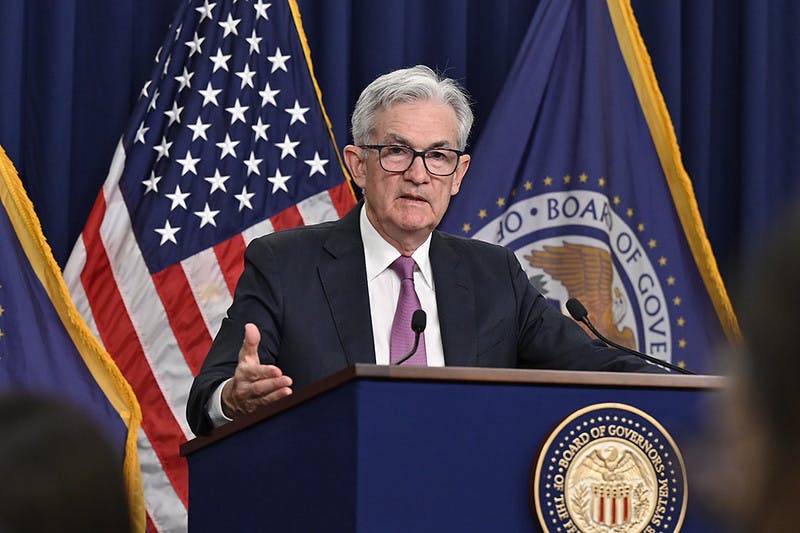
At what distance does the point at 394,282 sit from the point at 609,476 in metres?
1.24

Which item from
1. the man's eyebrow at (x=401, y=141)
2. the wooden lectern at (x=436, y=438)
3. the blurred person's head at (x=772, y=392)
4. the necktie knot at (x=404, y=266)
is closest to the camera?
the blurred person's head at (x=772, y=392)

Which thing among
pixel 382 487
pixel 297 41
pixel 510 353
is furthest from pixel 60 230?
pixel 382 487

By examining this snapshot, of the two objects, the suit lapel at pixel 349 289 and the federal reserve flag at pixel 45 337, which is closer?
the suit lapel at pixel 349 289

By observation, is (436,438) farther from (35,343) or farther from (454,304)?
Result: (35,343)

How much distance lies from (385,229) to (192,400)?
2.50 ft

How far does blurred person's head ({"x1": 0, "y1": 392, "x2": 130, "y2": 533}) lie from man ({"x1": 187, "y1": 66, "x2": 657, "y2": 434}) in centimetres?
211

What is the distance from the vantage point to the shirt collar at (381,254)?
312cm

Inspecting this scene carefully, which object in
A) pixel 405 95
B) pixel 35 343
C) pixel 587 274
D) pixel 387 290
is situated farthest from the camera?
pixel 587 274

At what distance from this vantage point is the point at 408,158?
321cm

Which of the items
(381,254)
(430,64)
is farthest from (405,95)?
(430,64)

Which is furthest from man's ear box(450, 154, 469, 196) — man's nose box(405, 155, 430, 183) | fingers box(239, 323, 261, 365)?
fingers box(239, 323, 261, 365)

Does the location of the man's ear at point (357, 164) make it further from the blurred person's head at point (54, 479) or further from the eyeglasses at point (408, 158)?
the blurred person's head at point (54, 479)

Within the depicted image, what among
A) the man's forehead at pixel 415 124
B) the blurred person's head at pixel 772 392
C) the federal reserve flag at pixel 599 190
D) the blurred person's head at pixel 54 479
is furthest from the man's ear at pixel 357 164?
the blurred person's head at pixel 772 392

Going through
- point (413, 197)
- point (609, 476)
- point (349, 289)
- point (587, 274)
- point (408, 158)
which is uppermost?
point (408, 158)
